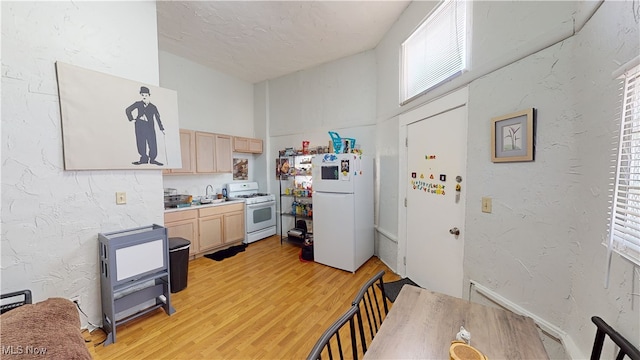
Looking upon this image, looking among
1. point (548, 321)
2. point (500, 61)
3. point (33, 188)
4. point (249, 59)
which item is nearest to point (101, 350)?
point (33, 188)

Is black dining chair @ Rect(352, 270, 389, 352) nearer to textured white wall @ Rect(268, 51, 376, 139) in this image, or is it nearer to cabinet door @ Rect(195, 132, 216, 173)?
textured white wall @ Rect(268, 51, 376, 139)

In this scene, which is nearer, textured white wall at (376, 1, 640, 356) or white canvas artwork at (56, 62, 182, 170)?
textured white wall at (376, 1, 640, 356)

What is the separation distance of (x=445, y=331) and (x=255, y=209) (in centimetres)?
392

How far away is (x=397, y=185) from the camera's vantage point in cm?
Result: 307

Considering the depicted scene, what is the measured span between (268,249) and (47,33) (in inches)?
141

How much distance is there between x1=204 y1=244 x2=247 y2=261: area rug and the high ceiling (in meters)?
3.36

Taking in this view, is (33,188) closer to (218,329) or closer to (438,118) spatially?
(218,329)

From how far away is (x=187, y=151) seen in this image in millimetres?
3730

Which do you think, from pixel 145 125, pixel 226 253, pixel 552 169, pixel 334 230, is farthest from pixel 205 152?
pixel 552 169

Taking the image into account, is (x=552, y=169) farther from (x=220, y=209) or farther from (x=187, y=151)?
(x=187, y=151)

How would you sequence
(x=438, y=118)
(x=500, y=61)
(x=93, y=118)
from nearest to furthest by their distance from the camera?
(x=500, y=61)
(x=93, y=118)
(x=438, y=118)

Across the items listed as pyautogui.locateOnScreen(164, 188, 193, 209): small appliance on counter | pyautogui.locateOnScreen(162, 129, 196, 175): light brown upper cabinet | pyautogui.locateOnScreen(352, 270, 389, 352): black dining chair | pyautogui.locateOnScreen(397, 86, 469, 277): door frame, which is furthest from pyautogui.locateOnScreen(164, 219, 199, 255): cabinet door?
pyautogui.locateOnScreen(397, 86, 469, 277): door frame

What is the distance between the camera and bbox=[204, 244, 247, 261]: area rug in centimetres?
371

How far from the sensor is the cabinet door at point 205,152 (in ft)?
12.7
